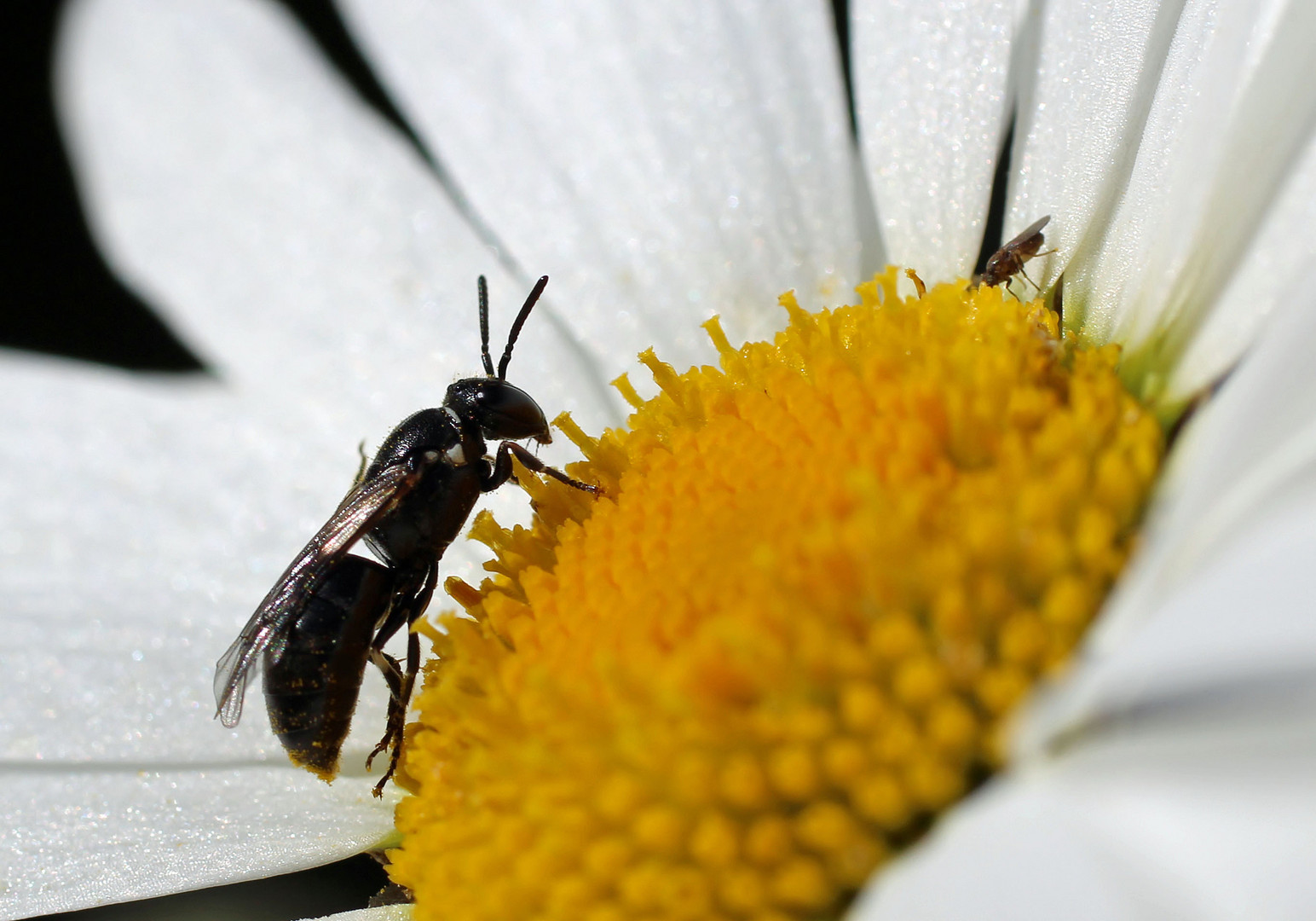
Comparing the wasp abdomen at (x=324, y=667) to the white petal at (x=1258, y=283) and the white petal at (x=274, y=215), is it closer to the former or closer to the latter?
the white petal at (x=274, y=215)

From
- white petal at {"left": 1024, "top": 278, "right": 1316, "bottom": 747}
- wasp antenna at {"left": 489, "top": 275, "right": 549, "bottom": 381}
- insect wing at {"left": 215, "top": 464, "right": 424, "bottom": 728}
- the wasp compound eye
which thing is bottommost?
white petal at {"left": 1024, "top": 278, "right": 1316, "bottom": 747}

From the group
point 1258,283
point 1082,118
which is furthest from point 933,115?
point 1258,283

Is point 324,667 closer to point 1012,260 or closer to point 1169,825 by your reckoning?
point 1012,260

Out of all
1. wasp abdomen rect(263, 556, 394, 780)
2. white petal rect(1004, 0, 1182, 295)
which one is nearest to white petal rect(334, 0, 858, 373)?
white petal rect(1004, 0, 1182, 295)

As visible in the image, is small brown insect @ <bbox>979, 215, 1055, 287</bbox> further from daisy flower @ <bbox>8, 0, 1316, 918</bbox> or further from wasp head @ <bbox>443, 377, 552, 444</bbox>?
wasp head @ <bbox>443, 377, 552, 444</bbox>

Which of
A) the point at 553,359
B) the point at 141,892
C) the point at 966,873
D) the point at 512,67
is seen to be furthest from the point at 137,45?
the point at 966,873

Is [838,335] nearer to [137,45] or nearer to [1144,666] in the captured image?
[1144,666]
